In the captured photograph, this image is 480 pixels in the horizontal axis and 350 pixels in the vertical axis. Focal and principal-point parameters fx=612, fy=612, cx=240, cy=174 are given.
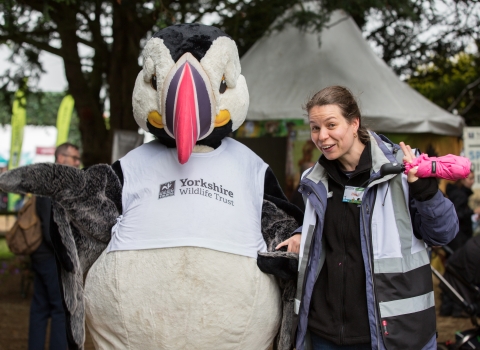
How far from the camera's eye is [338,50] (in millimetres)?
7961

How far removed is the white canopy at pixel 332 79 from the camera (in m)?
7.51

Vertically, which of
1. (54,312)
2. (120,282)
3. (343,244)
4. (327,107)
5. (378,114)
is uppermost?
(378,114)

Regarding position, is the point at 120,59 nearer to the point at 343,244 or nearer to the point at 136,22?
the point at 136,22

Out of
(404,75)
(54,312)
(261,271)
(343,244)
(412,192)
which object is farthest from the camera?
(404,75)

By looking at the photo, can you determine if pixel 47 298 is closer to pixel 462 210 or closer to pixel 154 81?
pixel 154 81

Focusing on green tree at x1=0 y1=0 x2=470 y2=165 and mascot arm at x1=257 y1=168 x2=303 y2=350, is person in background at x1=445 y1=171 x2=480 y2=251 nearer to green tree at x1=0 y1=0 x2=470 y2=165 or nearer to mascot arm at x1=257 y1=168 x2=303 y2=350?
green tree at x1=0 y1=0 x2=470 y2=165

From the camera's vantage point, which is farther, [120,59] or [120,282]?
[120,59]

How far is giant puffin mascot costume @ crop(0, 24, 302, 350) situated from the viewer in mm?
2641

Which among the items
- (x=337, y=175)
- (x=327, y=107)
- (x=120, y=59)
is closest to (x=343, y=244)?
(x=337, y=175)

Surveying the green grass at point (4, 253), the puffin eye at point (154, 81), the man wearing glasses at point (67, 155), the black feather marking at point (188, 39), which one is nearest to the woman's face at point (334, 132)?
the black feather marking at point (188, 39)

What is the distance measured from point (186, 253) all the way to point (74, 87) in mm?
5798

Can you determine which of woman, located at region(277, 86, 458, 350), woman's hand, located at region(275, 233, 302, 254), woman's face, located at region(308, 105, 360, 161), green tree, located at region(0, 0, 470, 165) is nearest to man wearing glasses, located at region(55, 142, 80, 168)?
green tree, located at region(0, 0, 470, 165)

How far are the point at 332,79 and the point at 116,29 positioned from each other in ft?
9.05

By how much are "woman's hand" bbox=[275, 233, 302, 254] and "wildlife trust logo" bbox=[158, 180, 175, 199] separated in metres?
0.56
